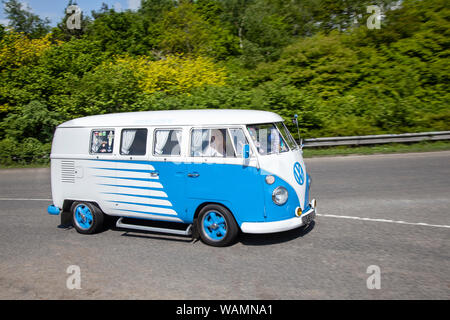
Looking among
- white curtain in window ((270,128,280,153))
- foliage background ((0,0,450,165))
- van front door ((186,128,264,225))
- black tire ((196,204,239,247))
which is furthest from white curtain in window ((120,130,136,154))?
foliage background ((0,0,450,165))

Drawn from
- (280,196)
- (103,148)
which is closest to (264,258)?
(280,196)

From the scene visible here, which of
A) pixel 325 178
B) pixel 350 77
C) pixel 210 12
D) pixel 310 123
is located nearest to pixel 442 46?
pixel 350 77

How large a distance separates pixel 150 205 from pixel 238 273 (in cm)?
245

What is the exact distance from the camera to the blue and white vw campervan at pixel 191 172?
23.2 feet

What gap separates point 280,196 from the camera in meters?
7.08

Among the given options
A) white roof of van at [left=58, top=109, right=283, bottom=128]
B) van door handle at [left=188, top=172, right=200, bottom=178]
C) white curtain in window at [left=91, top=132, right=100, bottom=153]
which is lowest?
van door handle at [left=188, top=172, right=200, bottom=178]

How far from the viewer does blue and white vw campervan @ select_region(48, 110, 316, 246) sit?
7082mm

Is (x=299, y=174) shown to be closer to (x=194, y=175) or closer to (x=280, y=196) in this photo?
(x=280, y=196)

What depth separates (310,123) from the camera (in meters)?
19.1

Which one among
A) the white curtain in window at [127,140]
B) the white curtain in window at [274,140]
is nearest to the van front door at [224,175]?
the white curtain in window at [274,140]

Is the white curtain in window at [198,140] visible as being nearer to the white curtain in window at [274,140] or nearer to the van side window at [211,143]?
the van side window at [211,143]

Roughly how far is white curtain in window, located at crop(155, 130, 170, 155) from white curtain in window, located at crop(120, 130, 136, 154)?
54 centimetres

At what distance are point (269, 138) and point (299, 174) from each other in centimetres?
83

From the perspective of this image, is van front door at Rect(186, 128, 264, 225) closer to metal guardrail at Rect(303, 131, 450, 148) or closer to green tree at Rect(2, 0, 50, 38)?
metal guardrail at Rect(303, 131, 450, 148)
